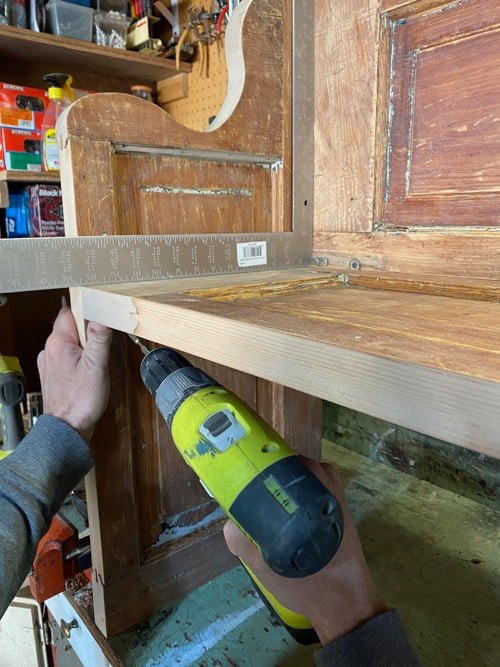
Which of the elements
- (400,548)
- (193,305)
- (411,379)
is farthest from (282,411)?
(411,379)

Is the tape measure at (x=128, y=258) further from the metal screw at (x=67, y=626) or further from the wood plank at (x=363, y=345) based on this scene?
the metal screw at (x=67, y=626)

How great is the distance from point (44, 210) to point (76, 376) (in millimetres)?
1085

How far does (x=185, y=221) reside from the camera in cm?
88

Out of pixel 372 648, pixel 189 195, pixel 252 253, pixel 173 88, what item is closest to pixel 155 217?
pixel 189 195

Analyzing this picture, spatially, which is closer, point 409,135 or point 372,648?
point 372,648

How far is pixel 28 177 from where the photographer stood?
5.19 feet

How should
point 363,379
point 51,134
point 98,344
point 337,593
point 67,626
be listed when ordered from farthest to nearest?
point 51,134 → point 67,626 → point 98,344 → point 337,593 → point 363,379

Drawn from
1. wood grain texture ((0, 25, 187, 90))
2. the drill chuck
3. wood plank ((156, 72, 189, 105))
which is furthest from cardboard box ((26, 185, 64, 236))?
the drill chuck

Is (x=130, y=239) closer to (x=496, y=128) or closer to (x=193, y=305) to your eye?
(x=193, y=305)

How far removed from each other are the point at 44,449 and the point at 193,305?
1.13ft

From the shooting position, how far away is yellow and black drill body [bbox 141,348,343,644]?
41cm

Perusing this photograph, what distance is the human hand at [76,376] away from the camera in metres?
0.75

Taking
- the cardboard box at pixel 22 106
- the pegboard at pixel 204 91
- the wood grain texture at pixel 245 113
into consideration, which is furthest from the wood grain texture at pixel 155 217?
the cardboard box at pixel 22 106

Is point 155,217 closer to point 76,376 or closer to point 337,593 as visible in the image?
point 76,376
